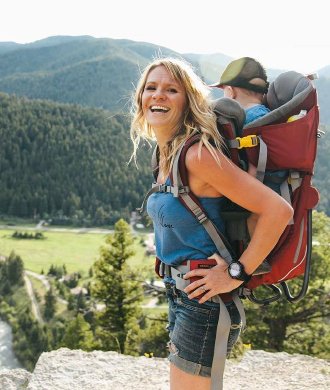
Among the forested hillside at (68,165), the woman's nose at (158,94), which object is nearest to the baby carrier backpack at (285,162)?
the woman's nose at (158,94)

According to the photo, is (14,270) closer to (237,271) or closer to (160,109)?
(160,109)

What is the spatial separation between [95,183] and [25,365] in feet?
301

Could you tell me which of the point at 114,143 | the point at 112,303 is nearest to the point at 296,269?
the point at 112,303

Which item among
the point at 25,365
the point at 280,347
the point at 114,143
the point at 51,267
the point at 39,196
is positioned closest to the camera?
the point at 280,347

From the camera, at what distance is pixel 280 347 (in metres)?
15.9

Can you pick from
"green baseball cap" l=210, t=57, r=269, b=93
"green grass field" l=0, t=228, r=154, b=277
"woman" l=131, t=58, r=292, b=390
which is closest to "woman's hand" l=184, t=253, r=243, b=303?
"woman" l=131, t=58, r=292, b=390

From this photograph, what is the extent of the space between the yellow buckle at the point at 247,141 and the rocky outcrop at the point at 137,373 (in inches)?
134

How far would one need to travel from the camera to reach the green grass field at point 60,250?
306 ft

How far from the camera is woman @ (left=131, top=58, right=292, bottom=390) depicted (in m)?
2.41

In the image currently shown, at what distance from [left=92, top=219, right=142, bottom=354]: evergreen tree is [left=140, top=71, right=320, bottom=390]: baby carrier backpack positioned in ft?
60.4

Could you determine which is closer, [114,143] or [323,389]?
[323,389]

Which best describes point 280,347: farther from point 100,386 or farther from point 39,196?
point 39,196

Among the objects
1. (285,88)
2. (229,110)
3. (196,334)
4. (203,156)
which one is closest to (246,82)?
(285,88)

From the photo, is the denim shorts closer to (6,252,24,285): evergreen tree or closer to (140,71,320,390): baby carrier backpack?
(140,71,320,390): baby carrier backpack
